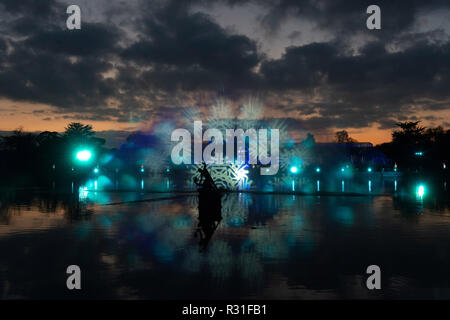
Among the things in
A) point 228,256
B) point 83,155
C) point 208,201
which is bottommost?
point 228,256

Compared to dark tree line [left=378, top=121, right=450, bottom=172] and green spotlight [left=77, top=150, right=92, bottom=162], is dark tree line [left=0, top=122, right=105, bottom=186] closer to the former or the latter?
green spotlight [left=77, top=150, right=92, bottom=162]

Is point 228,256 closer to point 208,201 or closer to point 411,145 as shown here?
point 208,201

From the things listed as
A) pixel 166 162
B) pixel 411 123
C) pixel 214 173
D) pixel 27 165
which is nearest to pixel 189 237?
pixel 214 173

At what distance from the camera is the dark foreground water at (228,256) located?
37.3ft

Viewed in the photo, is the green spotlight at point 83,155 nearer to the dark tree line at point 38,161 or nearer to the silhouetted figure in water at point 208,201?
the silhouetted figure in water at point 208,201

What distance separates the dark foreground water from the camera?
37.3 feet

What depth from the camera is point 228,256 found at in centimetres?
1538

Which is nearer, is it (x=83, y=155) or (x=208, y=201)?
(x=208, y=201)

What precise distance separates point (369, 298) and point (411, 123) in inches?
6962

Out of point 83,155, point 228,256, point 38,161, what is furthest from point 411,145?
point 228,256

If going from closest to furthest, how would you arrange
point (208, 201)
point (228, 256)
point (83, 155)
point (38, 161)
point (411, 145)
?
1. point (228, 256)
2. point (208, 201)
3. point (83, 155)
4. point (38, 161)
5. point (411, 145)

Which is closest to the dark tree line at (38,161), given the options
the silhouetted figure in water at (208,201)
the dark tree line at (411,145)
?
the silhouetted figure in water at (208,201)

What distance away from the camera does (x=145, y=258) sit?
1509cm

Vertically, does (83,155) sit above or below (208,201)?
above
